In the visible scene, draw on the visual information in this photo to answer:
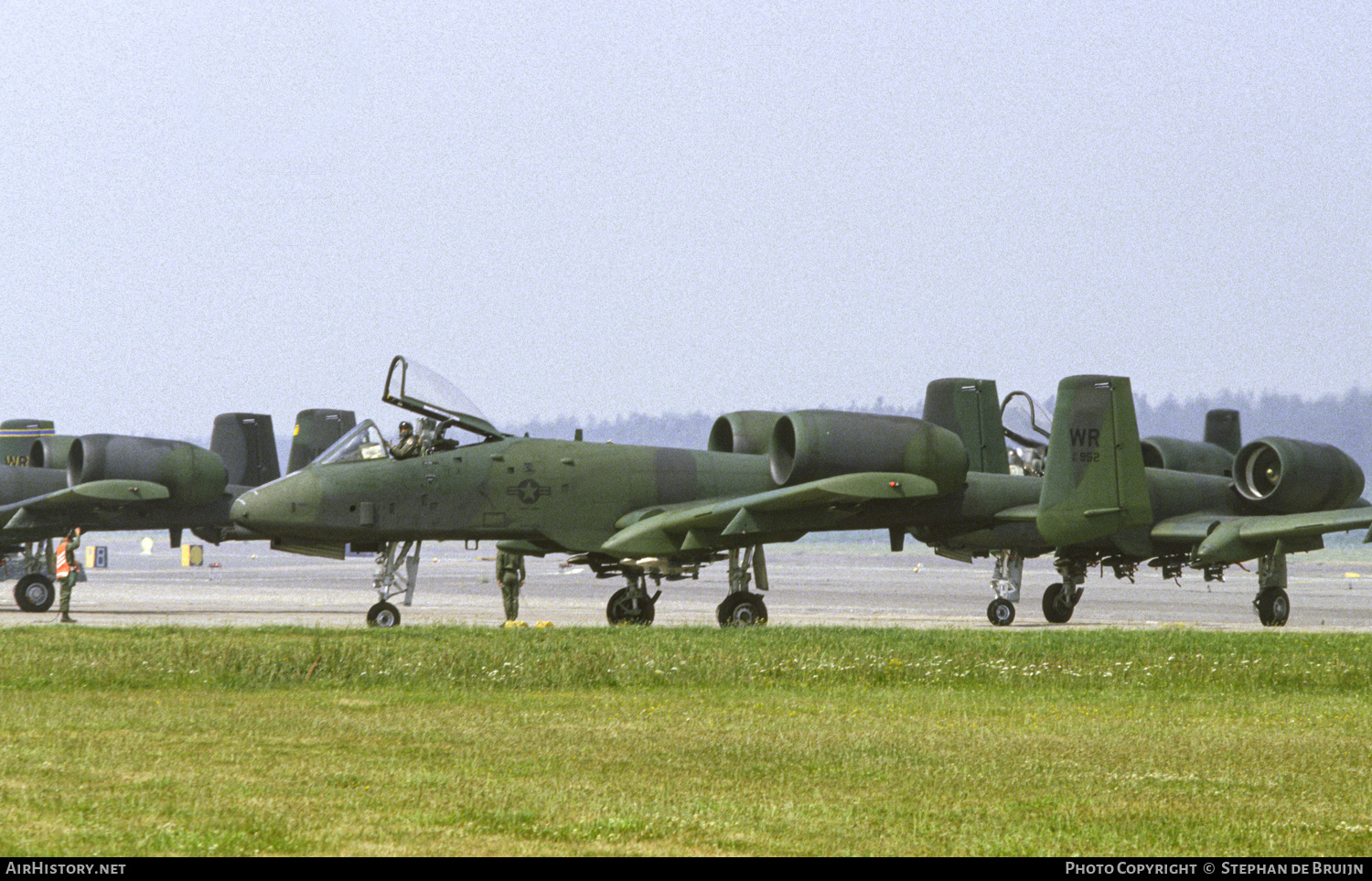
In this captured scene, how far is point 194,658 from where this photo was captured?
1534 cm

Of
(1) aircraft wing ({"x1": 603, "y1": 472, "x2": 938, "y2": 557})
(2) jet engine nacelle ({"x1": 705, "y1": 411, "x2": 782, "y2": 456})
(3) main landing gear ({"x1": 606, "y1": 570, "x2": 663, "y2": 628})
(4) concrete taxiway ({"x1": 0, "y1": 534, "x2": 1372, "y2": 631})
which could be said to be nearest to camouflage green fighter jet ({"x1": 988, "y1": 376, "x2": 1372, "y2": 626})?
(4) concrete taxiway ({"x1": 0, "y1": 534, "x2": 1372, "y2": 631})

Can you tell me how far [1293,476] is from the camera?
88.4 feet

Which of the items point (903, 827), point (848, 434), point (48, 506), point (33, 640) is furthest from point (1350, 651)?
point (48, 506)

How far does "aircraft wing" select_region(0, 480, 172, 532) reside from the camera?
29.0 metres

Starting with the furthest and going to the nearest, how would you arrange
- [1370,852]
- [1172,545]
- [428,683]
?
[1172,545] → [428,683] → [1370,852]

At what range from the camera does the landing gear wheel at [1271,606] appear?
26734 mm

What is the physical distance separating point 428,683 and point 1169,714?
700cm

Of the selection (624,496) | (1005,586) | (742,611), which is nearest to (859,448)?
(742,611)

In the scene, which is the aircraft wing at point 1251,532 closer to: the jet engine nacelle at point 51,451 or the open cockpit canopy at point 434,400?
the open cockpit canopy at point 434,400

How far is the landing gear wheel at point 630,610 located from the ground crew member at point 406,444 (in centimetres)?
380

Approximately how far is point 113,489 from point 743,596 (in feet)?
44.6

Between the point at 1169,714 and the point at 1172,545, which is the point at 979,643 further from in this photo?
the point at 1172,545

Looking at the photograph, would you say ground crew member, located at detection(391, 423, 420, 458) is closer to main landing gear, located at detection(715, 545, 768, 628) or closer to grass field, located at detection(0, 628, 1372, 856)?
grass field, located at detection(0, 628, 1372, 856)

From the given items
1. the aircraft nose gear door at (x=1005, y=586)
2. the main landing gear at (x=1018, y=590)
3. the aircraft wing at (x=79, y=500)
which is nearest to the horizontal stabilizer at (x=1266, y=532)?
the main landing gear at (x=1018, y=590)
